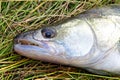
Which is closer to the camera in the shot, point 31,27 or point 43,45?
point 43,45

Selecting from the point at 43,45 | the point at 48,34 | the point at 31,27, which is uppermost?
the point at 31,27

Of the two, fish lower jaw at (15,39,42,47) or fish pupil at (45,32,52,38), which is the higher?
fish pupil at (45,32,52,38)

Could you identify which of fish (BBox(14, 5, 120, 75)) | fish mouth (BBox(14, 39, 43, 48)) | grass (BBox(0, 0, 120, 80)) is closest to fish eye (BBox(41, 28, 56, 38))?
fish (BBox(14, 5, 120, 75))

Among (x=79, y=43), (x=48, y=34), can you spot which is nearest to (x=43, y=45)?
(x=48, y=34)

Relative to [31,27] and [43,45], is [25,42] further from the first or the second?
[31,27]

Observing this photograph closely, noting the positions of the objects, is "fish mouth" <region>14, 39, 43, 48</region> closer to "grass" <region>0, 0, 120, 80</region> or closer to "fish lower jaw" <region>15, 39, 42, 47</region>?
"fish lower jaw" <region>15, 39, 42, 47</region>

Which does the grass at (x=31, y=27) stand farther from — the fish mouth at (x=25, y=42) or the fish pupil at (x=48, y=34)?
the fish pupil at (x=48, y=34)

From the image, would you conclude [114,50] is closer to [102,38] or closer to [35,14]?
[102,38]
